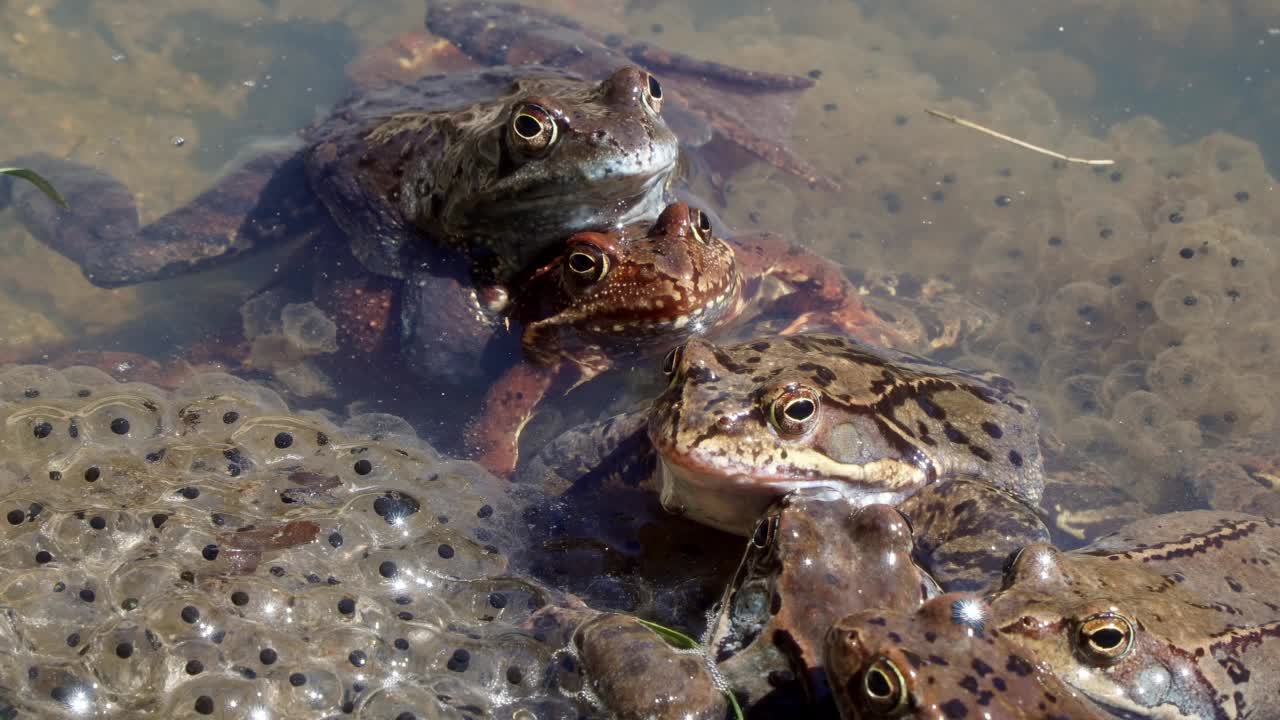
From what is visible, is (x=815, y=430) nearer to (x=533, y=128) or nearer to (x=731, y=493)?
(x=731, y=493)

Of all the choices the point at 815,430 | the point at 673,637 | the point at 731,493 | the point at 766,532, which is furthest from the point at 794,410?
the point at 673,637

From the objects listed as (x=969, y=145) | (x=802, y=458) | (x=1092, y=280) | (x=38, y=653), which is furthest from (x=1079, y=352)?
(x=38, y=653)

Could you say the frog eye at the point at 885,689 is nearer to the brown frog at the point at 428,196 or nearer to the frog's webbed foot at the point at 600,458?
the frog's webbed foot at the point at 600,458

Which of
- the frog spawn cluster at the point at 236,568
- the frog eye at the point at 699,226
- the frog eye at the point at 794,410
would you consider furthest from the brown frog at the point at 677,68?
the frog spawn cluster at the point at 236,568

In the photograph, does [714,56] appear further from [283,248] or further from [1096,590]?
[1096,590]

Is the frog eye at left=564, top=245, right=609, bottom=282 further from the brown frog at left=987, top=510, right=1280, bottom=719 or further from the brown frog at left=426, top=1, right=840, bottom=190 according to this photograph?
the brown frog at left=426, top=1, right=840, bottom=190

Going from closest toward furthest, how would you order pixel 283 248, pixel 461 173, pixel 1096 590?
pixel 1096 590 → pixel 461 173 → pixel 283 248
